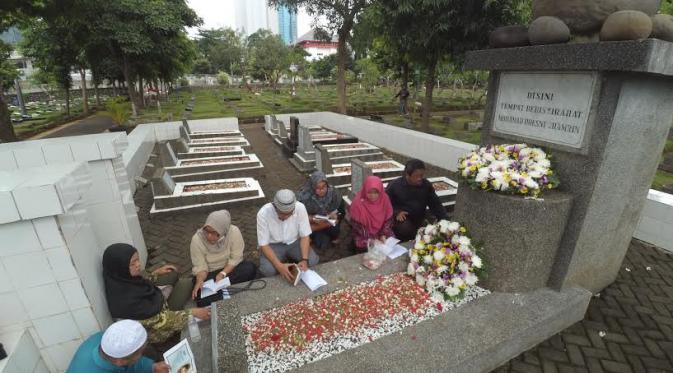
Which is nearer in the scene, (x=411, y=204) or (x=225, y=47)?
(x=411, y=204)

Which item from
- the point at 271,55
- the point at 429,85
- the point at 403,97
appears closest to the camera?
the point at 429,85

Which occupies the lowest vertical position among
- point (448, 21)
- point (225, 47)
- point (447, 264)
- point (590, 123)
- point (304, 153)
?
point (304, 153)

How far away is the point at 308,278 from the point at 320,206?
1639 mm

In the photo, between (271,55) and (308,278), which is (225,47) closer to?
(271,55)

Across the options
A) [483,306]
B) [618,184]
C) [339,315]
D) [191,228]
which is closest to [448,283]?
[483,306]

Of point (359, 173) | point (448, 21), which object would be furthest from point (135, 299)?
point (448, 21)

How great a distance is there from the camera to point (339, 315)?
3.35 meters

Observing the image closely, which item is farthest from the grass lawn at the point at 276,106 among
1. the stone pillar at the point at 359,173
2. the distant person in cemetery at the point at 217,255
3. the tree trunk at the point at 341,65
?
the distant person in cemetery at the point at 217,255

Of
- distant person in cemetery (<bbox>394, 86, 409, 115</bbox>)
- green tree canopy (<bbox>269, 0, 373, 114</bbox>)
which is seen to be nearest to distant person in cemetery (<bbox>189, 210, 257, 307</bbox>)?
green tree canopy (<bbox>269, 0, 373, 114</bbox>)

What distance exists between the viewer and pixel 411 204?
5.38m

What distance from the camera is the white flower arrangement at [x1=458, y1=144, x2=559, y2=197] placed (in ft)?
11.1

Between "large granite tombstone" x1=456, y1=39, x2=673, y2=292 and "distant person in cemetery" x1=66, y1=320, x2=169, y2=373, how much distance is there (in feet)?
11.7

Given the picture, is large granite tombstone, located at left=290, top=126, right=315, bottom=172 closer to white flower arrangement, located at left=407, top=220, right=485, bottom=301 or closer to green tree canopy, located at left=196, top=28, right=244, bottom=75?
white flower arrangement, located at left=407, top=220, right=485, bottom=301

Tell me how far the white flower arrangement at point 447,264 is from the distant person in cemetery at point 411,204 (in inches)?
52.1
